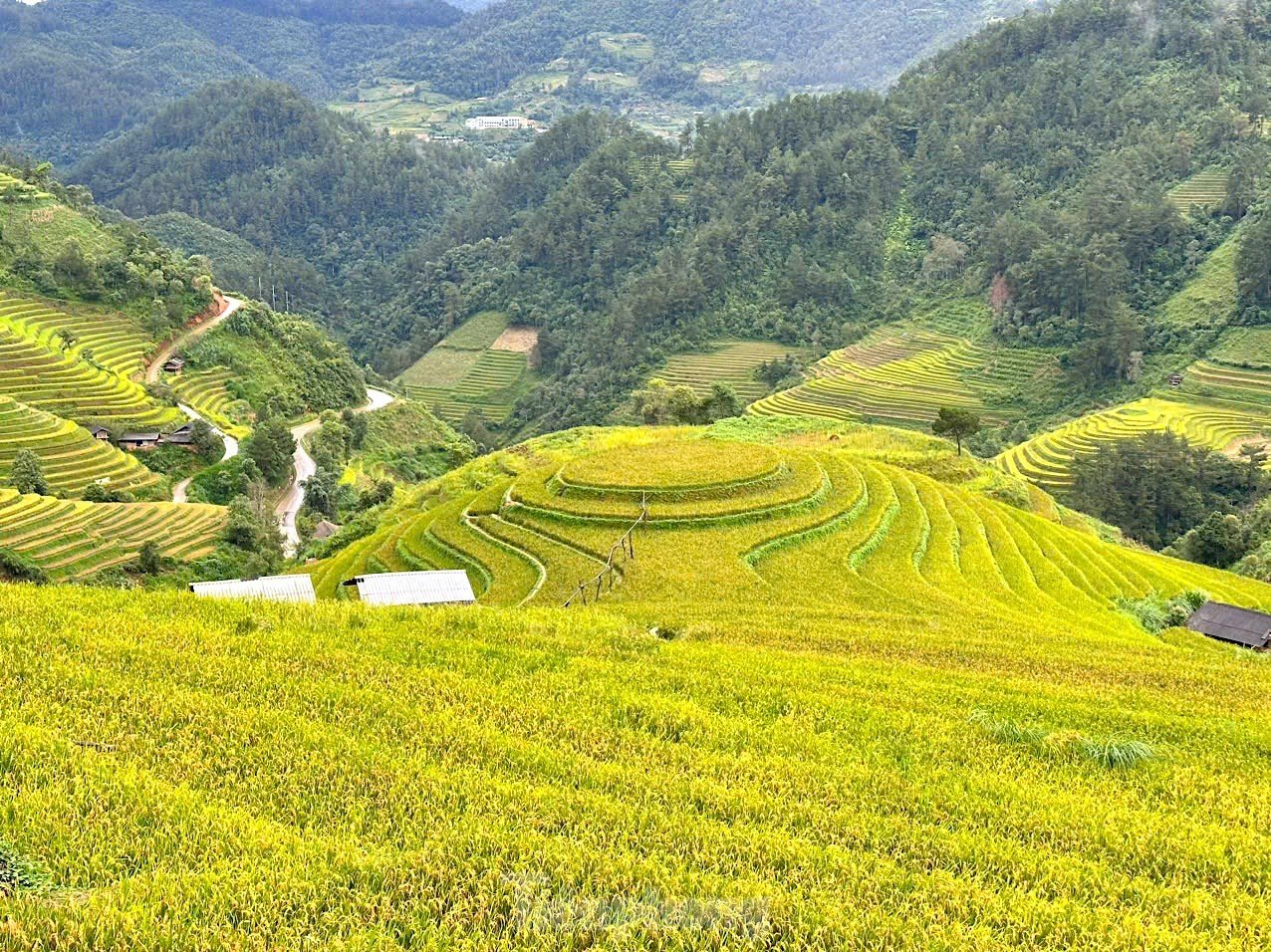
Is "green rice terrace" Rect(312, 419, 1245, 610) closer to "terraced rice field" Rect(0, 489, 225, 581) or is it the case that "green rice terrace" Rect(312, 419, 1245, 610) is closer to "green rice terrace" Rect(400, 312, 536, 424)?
"terraced rice field" Rect(0, 489, 225, 581)

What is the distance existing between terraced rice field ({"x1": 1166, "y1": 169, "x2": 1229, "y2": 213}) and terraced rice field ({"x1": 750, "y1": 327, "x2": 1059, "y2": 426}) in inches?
705

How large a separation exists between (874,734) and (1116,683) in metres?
4.73

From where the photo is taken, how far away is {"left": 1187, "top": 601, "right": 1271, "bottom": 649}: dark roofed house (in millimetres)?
19531

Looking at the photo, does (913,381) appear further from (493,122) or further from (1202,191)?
(493,122)

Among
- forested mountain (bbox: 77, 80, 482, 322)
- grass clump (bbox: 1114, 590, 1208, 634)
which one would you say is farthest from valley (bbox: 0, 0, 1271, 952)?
forested mountain (bbox: 77, 80, 482, 322)

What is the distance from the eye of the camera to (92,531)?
35.4 metres

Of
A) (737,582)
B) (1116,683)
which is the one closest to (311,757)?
(1116,683)

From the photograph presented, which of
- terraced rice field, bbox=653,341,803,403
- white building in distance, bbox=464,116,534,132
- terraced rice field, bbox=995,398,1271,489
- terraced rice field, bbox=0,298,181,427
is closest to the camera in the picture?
terraced rice field, bbox=995,398,1271,489

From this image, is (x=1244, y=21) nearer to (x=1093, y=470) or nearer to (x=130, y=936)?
(x=1093, y=470)

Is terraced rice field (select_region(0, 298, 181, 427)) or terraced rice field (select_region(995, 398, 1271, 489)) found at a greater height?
terraced rice field (select_region(0, 298, 181, 427))

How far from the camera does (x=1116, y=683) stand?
1065 cm

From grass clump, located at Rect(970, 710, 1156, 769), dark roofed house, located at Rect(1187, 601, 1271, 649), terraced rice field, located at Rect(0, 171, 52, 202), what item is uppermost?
terraced rice field, located at Rect(0, 171, 52, 202)

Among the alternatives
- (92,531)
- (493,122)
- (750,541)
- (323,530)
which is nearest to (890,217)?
(323,530)

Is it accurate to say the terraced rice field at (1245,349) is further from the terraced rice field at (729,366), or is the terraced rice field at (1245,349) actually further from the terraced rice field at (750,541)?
the terraced rice field at (750,541)
